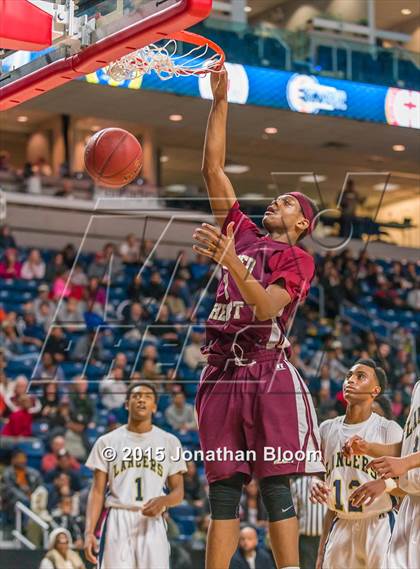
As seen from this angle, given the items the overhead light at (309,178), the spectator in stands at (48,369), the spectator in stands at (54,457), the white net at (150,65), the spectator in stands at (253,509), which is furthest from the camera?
the overhead light at (309,178)

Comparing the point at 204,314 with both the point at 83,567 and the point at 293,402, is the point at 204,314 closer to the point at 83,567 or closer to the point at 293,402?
the point at 83,567

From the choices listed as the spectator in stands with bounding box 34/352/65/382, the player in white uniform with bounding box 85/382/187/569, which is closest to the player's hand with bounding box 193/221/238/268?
the player in white uniform with bounding box 85/382/187/569

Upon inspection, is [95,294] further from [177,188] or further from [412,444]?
[412,444]

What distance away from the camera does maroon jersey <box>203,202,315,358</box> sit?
569 centimetres

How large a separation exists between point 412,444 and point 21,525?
541 cm

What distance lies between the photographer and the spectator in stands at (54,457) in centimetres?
1184

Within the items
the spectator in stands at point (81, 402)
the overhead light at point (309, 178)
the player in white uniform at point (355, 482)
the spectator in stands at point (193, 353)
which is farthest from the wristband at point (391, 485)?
the overhead light at point (309, 178)

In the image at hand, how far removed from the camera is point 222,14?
17734 millimetres

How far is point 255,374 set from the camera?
5844 millimetres

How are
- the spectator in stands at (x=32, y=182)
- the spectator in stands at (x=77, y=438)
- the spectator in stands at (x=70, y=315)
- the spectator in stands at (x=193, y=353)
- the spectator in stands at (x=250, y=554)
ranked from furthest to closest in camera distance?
the spectator in stands at (x=32, y=182) < the spectator in stands at (x=70, y=315) < the spectator in stands at (x=193, y=353) < the spectator in stands at (x=77, y=438) < the spectator in stands at (x=250, y=554)

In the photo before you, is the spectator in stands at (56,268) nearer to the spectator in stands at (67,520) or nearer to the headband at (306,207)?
the spectator in stands at (67,520)

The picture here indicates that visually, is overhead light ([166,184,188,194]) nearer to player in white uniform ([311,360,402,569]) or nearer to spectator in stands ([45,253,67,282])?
spectator in stands ([45,253,67,282])

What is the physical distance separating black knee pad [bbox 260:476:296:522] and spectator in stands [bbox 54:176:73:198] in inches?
556

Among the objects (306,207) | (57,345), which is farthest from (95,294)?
(306,207)
